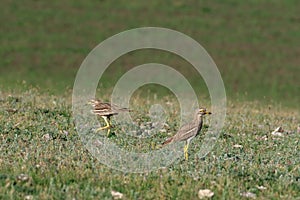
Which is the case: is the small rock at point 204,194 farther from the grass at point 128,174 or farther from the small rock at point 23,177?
the small rock at point 23,177

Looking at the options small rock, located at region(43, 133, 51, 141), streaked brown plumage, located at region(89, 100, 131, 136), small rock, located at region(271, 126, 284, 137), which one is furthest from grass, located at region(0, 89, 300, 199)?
small rock, located at region(271, 126, 284, 137)

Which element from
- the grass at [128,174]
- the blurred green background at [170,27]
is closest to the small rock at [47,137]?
the grass at [128,174]

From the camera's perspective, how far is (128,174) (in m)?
9.30

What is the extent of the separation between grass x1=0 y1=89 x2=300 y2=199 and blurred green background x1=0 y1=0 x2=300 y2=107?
22.4m

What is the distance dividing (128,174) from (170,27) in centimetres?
4015

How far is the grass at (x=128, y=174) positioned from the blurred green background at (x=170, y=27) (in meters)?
22.4

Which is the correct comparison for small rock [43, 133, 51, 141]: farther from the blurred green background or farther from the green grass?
the blurred green background

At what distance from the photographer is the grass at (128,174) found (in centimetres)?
848

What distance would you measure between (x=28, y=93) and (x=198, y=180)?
35.4 feet

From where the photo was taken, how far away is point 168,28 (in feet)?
161

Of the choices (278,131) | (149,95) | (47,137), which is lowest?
(47,137)

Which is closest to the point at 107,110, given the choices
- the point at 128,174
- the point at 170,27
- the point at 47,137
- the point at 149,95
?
the point at 47,137

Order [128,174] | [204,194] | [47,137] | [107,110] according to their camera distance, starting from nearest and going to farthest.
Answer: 1. [204,194]
2. [128,174]
3. [47,137]
4. [107,110]

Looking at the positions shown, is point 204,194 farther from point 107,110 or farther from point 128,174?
point 107,110
